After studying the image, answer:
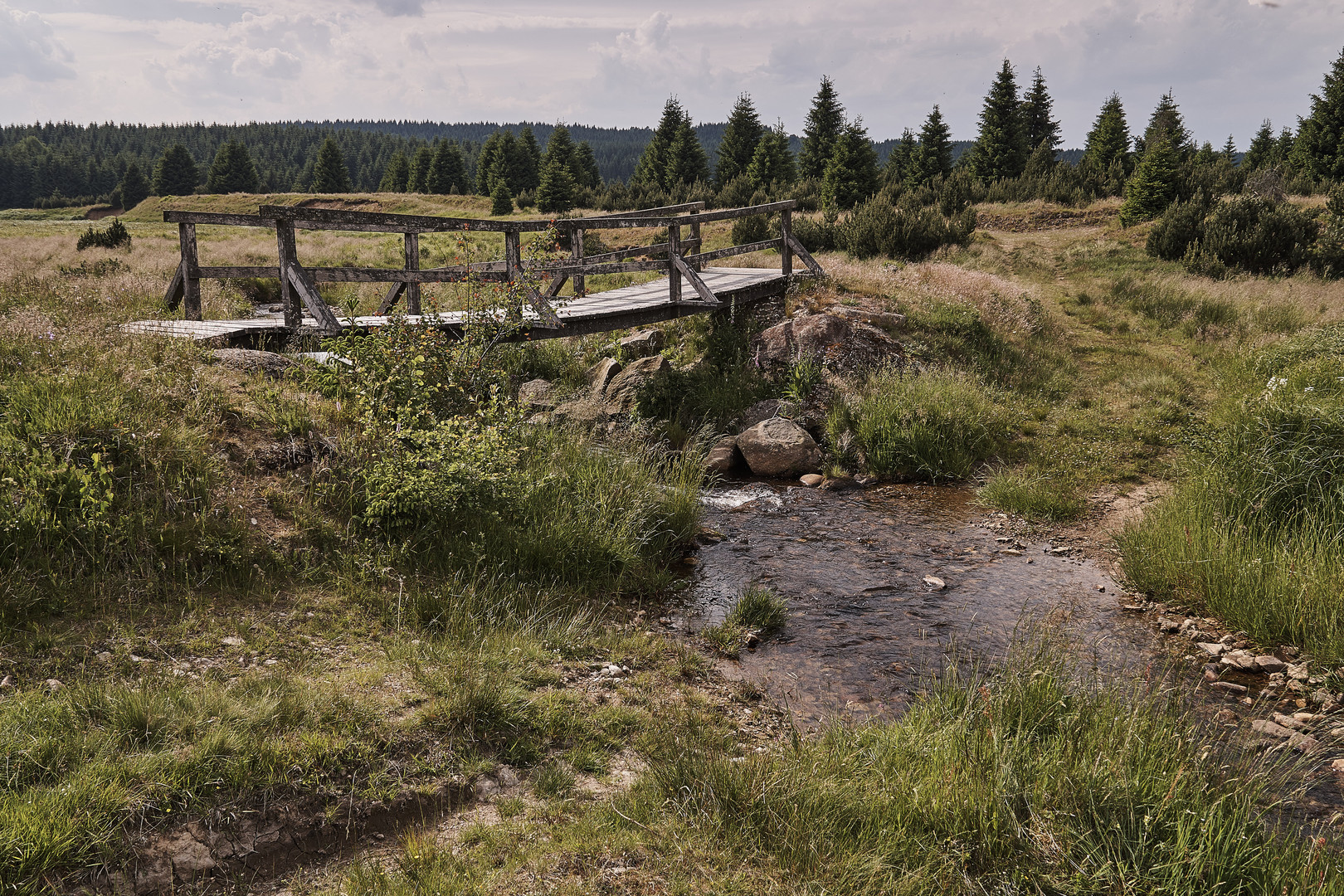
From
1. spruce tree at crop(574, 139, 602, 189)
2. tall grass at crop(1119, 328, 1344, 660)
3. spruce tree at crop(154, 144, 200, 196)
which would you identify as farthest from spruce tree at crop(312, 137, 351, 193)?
tall grass at crop(1119, 328, 1344, 660)

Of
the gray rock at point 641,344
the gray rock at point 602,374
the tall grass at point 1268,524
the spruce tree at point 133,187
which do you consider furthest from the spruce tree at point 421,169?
the tall grass at point 1268,524

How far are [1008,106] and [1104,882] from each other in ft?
151

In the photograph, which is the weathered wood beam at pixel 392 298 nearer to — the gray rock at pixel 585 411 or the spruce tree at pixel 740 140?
the gray rock at pixel 585 411

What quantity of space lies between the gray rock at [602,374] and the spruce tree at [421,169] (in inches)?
2806

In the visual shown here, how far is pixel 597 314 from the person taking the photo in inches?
422

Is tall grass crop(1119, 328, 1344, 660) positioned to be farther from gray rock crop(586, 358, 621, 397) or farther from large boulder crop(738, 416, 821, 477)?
gray rock crop(586, 358, 621, 397)

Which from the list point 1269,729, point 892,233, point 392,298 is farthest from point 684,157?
point 1269,729

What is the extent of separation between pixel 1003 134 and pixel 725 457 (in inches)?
1557

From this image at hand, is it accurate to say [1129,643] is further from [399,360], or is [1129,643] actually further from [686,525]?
[399,360]

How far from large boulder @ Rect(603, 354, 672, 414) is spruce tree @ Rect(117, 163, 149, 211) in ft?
311

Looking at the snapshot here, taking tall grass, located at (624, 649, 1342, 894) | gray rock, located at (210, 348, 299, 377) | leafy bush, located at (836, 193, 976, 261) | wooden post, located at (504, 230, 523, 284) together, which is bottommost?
tall grass, located at (624, 649, 1342, 894)

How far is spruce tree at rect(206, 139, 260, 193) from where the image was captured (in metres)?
83.9

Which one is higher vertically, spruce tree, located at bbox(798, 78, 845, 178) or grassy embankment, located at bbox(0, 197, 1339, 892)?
spruce tree, located at bbox(798, 78, 845, 178)

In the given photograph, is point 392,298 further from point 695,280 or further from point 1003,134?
point 1003,134
